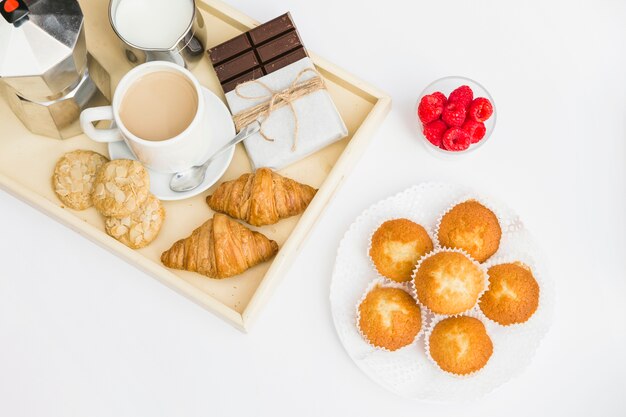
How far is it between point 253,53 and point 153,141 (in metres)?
0.25

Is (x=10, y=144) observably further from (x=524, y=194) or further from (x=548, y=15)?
(x=548, y=15)

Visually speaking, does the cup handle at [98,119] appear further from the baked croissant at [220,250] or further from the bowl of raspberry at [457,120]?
the bowl of raspberry at [457,120]

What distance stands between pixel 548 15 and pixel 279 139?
0.62m

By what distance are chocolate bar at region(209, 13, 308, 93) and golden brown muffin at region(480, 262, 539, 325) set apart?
1.73ft

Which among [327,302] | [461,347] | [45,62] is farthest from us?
[327,302]

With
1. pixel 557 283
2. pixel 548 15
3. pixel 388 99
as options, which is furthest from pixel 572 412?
pixel 548 15

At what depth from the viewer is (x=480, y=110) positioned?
3.86 feet

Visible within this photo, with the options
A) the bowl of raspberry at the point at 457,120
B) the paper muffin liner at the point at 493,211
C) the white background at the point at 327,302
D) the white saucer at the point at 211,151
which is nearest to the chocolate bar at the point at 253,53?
the white saucer at the point at 211,151

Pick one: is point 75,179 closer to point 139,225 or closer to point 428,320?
point 139,225

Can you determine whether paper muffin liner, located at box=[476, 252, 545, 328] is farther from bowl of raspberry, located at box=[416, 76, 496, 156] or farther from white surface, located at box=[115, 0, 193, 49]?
white surface, located at box=[115, 0, 193, 49]

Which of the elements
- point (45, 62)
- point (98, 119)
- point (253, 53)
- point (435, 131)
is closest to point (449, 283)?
point (435, 131)

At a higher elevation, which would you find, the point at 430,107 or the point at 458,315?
the point at 430,107

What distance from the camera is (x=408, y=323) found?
1.13 metres

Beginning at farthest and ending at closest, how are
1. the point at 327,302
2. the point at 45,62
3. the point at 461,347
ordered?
the point at 327,302 < the point at 461,347 < the point at 45,62
